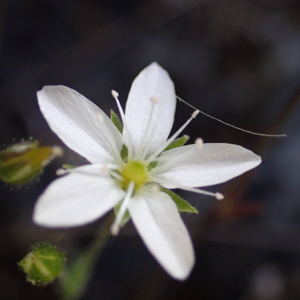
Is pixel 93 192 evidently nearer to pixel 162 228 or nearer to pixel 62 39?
pixel 162 228

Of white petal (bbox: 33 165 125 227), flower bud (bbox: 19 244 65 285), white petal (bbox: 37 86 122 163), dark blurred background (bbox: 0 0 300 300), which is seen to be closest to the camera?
white petal (bbox: 33 165 125 227)

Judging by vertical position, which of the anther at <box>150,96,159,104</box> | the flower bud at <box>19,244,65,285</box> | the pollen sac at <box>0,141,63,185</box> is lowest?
the flower bud at <box>19,244,65,285</box>

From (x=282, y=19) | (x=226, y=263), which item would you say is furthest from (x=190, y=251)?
(x=282, y=19)

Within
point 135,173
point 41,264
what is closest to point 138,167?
point 135,173

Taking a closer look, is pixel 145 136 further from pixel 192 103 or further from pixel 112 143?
pixel 192 103

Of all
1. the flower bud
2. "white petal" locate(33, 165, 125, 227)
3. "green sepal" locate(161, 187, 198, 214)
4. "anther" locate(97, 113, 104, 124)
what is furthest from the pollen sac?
"green sepal" locate(161, 187, 198, 214)

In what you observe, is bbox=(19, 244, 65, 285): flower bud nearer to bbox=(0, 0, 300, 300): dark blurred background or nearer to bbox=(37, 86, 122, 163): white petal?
bbox=(37, 86, 122, 163): white petal

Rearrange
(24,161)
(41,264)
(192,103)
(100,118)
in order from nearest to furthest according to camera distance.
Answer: (24,161)
(100,118)
(41,264)
(192,103)
